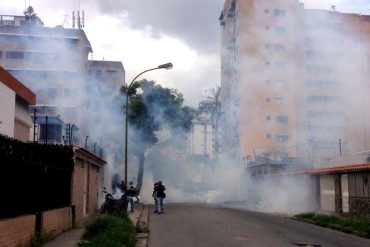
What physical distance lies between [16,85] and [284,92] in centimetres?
4415

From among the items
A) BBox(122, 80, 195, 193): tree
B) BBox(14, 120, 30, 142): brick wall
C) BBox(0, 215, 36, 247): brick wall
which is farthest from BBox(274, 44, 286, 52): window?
BBox(0, 215, 36, 247): brick wall

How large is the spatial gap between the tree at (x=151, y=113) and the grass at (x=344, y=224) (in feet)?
71.4

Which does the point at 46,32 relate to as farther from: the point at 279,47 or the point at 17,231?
the point at 279,47

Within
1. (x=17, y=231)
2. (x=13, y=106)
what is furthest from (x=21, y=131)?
(x=17, y=231)

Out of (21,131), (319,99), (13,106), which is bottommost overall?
(21,131)

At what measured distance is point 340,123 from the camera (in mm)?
60219

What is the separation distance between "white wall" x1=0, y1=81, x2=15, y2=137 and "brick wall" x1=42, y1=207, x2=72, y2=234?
4.06 metres

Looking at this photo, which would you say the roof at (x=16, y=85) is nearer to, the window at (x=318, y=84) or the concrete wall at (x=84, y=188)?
the concrete wall at (x=84, y=188)

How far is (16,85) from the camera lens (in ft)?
65.9

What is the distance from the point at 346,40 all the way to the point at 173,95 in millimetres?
16766

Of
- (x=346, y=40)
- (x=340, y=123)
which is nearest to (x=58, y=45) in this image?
(x=346, y=40)

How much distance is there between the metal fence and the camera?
31.7ft

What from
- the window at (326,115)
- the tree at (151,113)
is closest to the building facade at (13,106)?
the tree at (151,113)

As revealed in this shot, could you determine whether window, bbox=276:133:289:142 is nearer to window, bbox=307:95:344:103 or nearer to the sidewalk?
window, bbox=307:95:344:103
